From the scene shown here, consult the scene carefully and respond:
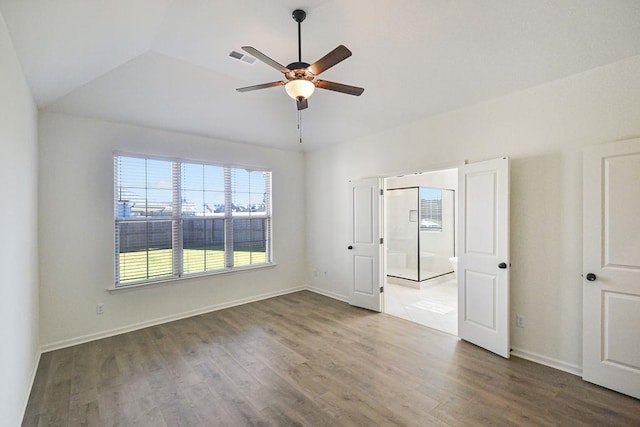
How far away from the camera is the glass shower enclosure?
6562 mm

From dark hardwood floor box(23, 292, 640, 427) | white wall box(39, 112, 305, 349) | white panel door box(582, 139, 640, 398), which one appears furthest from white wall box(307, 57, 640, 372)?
white wall box(39, 112, 305, 349)

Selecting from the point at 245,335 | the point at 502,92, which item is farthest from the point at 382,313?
the point at 502,92

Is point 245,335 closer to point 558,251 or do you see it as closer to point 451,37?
point 558,251

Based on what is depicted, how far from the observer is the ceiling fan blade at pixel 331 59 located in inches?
73.2

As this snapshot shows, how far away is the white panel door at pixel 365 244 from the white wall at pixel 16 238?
156 inches

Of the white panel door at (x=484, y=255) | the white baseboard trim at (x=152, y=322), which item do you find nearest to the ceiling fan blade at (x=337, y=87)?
the white panel door at (x=484, y=255)

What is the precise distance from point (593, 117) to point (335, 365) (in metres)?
3.53

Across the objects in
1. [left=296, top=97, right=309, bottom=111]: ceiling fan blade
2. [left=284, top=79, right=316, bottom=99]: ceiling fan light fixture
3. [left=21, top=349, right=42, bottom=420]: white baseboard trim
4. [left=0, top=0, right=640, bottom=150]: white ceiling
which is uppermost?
[left=0, top=0, right=640, bottom=150]: white ceiling

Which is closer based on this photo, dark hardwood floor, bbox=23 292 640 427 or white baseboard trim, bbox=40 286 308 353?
dark hardwood floor, bbox=23 292 640 427

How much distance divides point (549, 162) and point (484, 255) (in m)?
1.19

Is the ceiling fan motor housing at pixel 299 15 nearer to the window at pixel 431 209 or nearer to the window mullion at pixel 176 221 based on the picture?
the window mullion at pixel 176 221

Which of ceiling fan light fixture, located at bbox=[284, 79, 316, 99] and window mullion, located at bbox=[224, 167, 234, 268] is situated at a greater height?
ceiling fan light fixture, located at bbox=[284, 79, 316, 99]

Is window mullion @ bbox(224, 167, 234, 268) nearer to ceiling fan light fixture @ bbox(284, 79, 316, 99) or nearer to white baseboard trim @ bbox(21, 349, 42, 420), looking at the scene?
white baseboard trim @ bbox(21, 349, 42, 420)

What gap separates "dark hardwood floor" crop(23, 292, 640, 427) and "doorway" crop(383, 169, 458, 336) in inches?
104
